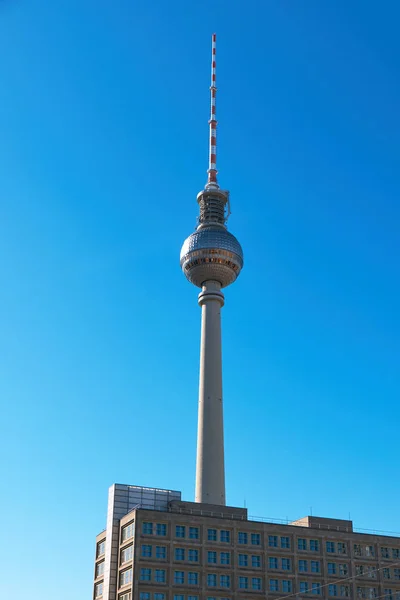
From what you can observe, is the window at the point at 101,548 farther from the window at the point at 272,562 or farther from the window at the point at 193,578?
the window at the point at 272,562

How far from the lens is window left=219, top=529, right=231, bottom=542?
3878 inches

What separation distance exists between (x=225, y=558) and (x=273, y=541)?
7.76m

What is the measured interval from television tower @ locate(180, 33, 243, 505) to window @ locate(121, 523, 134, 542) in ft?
91.0

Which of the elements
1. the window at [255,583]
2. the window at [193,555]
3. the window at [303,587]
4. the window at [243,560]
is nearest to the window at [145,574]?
the window at [193,555]

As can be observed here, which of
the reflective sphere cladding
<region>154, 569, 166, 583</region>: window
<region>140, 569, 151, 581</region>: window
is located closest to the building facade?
<region>154, 569, 166, 583</region>: window

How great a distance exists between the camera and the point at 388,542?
358 feet

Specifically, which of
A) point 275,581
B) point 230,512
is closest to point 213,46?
→ point 230,512

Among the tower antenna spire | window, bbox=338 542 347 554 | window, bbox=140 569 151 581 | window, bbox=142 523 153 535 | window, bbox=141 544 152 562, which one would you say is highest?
the tower antenna spire

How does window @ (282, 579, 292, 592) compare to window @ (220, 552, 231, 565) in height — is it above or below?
below

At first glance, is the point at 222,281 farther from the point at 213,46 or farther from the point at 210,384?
the point at 213,46

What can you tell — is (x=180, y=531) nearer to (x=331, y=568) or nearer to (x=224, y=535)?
(x=224, y=535)

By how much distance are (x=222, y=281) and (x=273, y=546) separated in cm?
6151

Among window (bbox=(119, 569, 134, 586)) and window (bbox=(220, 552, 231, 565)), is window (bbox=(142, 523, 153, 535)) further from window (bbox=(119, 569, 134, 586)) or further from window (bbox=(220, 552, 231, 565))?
window (bbox=(220, 552, 231, 565))

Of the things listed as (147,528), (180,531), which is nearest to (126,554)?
(147,528)
